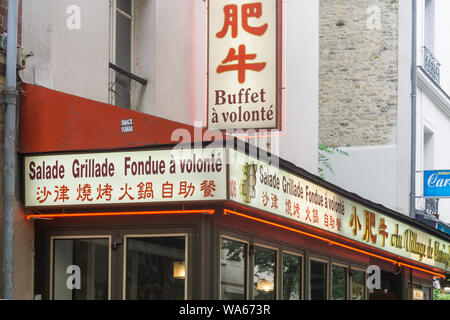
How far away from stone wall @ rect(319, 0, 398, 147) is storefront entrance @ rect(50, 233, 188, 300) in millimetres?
13836

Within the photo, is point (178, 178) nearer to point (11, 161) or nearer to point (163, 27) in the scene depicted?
point (11, 161)

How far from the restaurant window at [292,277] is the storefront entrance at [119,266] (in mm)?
2823

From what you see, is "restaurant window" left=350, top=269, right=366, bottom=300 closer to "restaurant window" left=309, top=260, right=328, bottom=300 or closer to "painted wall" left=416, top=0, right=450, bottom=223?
"restaurant window" left=309, top=260, right=328, bottom=300

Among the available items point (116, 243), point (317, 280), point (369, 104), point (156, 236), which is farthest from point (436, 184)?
point (116, 243)

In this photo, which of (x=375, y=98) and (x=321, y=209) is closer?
(x=321, y=209)

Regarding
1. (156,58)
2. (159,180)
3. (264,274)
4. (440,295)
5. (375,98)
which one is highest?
(375,98)

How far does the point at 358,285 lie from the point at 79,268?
681 cm

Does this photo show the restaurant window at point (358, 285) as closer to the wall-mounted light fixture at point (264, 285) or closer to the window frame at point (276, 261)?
the window frame at point (276, 261)

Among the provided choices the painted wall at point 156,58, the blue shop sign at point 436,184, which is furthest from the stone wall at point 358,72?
the painted wall at point 156,58

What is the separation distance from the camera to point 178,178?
955cm

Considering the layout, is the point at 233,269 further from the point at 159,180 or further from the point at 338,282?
the point at 338,282

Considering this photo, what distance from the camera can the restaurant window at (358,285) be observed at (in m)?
15.5

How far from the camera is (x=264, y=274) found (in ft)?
38.4
